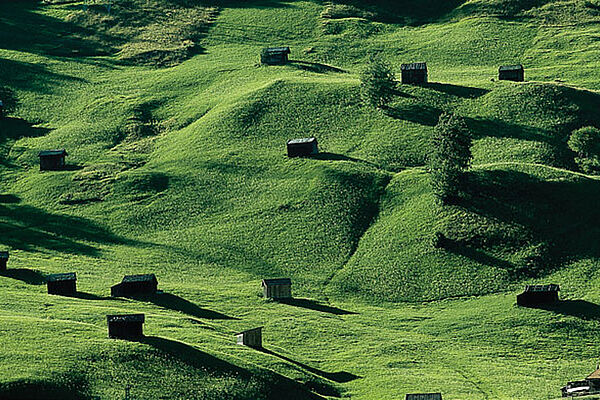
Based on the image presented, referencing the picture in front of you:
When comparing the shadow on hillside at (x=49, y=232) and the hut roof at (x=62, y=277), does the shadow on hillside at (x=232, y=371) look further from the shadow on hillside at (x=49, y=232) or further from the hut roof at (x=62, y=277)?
the shadow on hillside at (x=49, y=232)

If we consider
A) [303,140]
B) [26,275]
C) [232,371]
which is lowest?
[232,371]

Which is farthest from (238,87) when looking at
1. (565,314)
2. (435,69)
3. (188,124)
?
(565,314)

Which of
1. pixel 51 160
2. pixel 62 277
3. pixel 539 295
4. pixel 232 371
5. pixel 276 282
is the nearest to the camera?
pixel 232 371

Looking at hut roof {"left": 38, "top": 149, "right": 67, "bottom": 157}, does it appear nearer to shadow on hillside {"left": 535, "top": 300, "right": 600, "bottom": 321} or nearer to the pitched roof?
the pitched roof

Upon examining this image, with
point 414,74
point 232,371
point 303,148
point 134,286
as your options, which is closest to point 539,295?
point 232,371

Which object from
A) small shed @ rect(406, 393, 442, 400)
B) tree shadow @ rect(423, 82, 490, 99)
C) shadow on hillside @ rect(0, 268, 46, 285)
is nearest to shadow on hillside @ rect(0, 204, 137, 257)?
shadow on hillside @ rect(0, 268, 46, 285)

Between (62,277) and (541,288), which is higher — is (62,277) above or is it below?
above

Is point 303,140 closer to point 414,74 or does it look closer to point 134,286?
point 414,74
